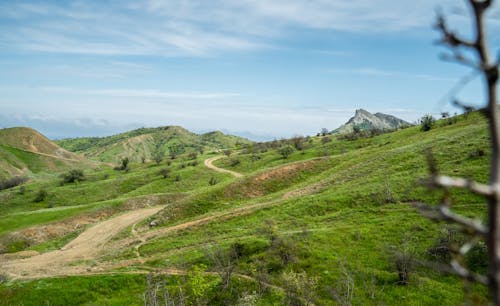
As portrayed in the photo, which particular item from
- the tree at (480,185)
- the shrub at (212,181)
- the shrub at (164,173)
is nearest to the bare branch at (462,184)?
the tree at (480,185)

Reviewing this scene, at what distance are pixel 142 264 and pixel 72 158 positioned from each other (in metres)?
134

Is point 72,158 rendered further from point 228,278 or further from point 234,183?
point 228,278

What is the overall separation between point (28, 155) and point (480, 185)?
515ft

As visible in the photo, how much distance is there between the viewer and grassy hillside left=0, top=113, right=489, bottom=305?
22.6 meters

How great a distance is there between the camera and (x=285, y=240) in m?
28.0

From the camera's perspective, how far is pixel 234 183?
57.8m

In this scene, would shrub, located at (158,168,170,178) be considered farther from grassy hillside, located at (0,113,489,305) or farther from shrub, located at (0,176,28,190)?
shrub, located at (0,176,28,190)

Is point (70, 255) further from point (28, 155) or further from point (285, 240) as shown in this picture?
point (28, 155)

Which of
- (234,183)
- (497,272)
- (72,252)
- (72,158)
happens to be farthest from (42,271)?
(72,158)

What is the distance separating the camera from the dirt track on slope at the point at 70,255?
110 feet

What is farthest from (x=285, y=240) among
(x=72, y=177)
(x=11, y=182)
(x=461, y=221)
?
(x=11, y=182)

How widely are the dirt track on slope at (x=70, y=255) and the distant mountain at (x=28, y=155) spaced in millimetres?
81574

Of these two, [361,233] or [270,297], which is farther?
[361,233]

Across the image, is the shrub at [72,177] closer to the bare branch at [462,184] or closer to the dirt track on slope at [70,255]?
the dirt track on slope at [70,255]
